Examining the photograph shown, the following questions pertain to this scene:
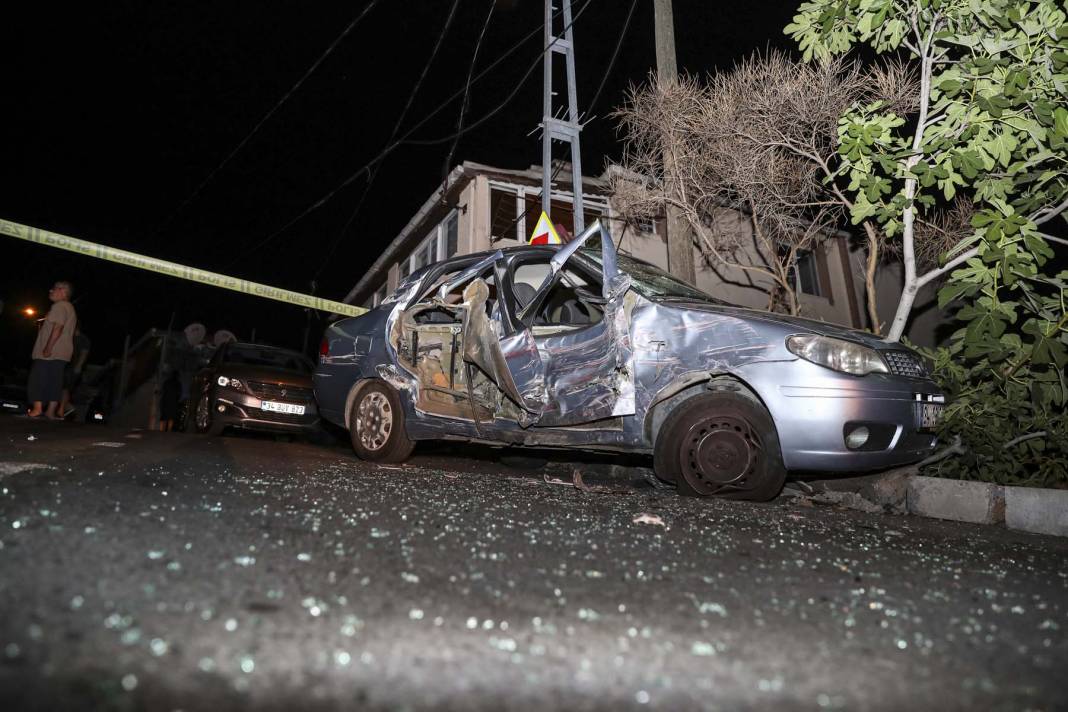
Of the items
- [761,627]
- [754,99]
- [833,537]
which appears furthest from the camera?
[754,99]

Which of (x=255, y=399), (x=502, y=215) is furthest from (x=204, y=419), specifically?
(x=502, y=215)

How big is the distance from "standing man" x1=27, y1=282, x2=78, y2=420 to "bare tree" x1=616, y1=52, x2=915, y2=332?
744 centimetres

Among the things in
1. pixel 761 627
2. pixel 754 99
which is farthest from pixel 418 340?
pixel 754 99

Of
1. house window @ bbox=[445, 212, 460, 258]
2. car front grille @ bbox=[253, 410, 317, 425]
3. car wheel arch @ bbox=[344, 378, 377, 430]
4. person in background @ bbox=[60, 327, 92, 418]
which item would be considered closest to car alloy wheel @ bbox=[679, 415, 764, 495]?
car wheel arch @ bbox=[344, 378, 377, 430]

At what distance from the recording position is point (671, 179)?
334 inches

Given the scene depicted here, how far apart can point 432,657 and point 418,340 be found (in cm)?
425

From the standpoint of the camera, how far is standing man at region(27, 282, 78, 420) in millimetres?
8031

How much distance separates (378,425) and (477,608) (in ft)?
13.8

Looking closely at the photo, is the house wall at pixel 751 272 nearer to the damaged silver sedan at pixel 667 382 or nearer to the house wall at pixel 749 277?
the house wall at pixel 749 277

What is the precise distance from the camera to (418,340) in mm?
5391

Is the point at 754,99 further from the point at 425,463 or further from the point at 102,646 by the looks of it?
the point at 102,646

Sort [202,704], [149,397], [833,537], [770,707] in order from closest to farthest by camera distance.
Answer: [202,704] → [770,707] → [833,537] → [149,397]

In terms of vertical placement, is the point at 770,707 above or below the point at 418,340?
below

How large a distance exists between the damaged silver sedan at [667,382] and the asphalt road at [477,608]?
36.5 inches
